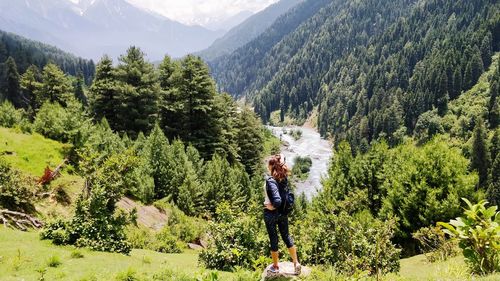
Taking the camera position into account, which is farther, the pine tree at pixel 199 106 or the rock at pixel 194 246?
the pine tree at pixel 199 106

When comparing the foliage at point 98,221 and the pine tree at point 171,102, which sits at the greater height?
the pine tree at point 171,102

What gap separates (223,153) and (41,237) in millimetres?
40950

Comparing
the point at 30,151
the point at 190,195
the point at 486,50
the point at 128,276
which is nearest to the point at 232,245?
the point at 128,276

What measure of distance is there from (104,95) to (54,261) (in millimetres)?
46167

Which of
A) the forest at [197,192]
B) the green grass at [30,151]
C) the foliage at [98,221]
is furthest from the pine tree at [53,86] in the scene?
the foliage at [98,221]

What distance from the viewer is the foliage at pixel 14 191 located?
2255cm

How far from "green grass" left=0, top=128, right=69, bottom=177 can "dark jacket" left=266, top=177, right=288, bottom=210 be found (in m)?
24.3

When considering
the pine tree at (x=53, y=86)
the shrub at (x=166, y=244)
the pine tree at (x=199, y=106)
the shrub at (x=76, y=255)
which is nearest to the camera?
the shrub at (x=76, y=255)

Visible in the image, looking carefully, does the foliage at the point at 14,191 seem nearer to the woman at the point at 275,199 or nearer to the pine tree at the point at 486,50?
the woman at the point at 275,199

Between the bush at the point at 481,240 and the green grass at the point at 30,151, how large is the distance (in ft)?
94.0

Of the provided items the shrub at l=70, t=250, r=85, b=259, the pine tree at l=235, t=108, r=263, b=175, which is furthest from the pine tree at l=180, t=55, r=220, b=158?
the shrub at l=70, t=250, r=85, b=259

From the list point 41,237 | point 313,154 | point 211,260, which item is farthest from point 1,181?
point 313,154

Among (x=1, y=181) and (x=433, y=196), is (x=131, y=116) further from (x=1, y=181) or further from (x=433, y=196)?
(x=433, y=196)

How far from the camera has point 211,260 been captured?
18.0 m
